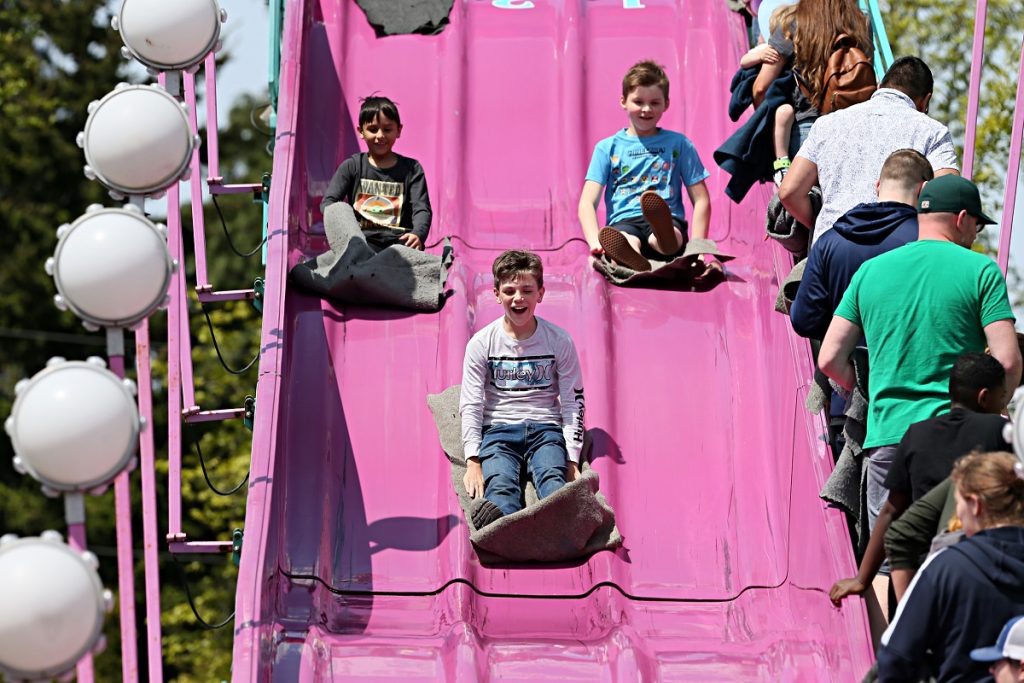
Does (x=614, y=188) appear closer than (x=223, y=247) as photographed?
Yes

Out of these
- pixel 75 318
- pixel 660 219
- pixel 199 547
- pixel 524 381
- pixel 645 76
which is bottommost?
pixel 75 318

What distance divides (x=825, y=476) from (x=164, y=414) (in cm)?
1834

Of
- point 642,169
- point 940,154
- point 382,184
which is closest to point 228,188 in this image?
point 382,184

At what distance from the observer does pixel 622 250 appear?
7039mm

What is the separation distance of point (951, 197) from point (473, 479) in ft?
6.32

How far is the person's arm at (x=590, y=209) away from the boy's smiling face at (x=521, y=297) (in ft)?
3.23

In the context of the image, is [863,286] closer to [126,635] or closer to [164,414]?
[126,635]

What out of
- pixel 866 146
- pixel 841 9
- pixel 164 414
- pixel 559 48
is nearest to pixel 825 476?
→ pixel 866 146

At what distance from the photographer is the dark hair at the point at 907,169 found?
19.0ft

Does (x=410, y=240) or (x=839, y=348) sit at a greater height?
(x=410, y=240)

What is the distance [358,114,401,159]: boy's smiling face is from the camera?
730cm

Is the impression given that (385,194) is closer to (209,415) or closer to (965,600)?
(209,415)

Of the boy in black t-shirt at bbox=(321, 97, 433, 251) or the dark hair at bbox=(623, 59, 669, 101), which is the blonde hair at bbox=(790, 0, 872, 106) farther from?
the boy in black t-shirt at bbox=(321, 97, 433, 251)

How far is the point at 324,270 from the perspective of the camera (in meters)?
6.91
